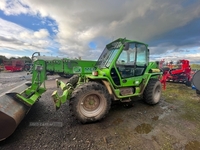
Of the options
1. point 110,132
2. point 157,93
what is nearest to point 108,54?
point 110,132

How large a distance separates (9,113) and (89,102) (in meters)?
1.72

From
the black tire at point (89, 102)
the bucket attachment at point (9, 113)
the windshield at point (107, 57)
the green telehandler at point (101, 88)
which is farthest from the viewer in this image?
the windshield at point (107, 57)

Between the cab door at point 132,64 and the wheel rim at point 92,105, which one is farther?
the cab door at point 132,64

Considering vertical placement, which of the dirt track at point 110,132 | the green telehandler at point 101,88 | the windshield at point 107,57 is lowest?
the dirt track at point 110,132

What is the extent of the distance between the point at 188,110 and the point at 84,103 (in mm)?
3654

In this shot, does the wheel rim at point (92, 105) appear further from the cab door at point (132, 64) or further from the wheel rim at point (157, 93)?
the wheel rim at point (157, 93)

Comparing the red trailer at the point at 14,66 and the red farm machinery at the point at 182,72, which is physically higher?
the red trailer at the point at 14,66

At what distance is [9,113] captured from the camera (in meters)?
2.19

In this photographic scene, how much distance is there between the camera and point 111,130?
9.16 feet

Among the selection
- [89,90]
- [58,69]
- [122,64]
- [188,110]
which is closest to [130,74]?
[122,64]

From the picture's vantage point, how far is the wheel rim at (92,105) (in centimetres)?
307

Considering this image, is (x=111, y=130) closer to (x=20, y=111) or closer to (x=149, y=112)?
(x=149, y=112)

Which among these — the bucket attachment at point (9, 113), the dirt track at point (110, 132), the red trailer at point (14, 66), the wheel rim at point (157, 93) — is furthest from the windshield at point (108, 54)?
the red trailer at point (14, 66)

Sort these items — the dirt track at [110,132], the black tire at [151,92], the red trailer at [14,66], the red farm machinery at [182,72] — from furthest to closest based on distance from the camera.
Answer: the red trailer at [14,66] → the red farm machinery at [182,72] → the black tire at [151,92] → the dirt track at [110,132]
